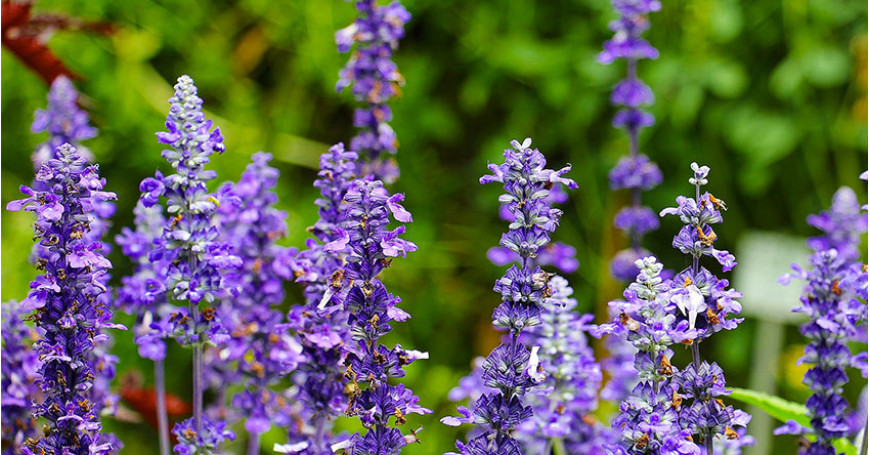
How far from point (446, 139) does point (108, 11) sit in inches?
42.2

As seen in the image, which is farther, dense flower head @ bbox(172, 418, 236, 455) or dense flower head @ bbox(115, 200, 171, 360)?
dense flower head @ bbox(115, 200, 171, 360)

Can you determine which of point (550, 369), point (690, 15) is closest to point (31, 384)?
point (550, 369)

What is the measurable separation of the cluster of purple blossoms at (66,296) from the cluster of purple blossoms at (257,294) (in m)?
0.27

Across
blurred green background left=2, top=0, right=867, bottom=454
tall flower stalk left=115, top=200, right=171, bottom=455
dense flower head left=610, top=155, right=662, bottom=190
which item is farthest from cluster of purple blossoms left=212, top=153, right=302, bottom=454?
blurred green background left=2, top=0, right=867, bottom=454

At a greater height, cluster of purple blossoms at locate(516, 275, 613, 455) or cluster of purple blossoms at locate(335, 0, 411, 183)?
cluster of purple blossoms at locate(335, 0, 411, 183)

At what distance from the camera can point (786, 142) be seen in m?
2.57

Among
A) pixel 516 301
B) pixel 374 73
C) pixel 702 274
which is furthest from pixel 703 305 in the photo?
pixel 374 73

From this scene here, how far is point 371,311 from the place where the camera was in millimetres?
859

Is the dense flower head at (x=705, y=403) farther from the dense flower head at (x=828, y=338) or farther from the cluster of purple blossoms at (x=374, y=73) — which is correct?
the cluster of purple blossoms at (x=374, y=73)

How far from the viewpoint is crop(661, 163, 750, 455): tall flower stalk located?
0.84 metres

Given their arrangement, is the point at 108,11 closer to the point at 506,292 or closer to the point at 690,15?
the point at 690,15

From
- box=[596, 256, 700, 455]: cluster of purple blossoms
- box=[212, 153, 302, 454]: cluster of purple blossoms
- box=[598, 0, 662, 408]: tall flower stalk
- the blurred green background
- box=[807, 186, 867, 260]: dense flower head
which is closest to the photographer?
box=[596, 256, 700, 455]: cluster of purple blossoms

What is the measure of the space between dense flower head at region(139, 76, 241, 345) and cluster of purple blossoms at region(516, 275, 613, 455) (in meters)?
0.37

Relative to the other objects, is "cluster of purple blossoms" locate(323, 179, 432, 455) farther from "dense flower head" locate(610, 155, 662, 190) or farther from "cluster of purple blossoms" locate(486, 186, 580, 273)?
"dense flower head" locate(610, 155, 662, 190)
